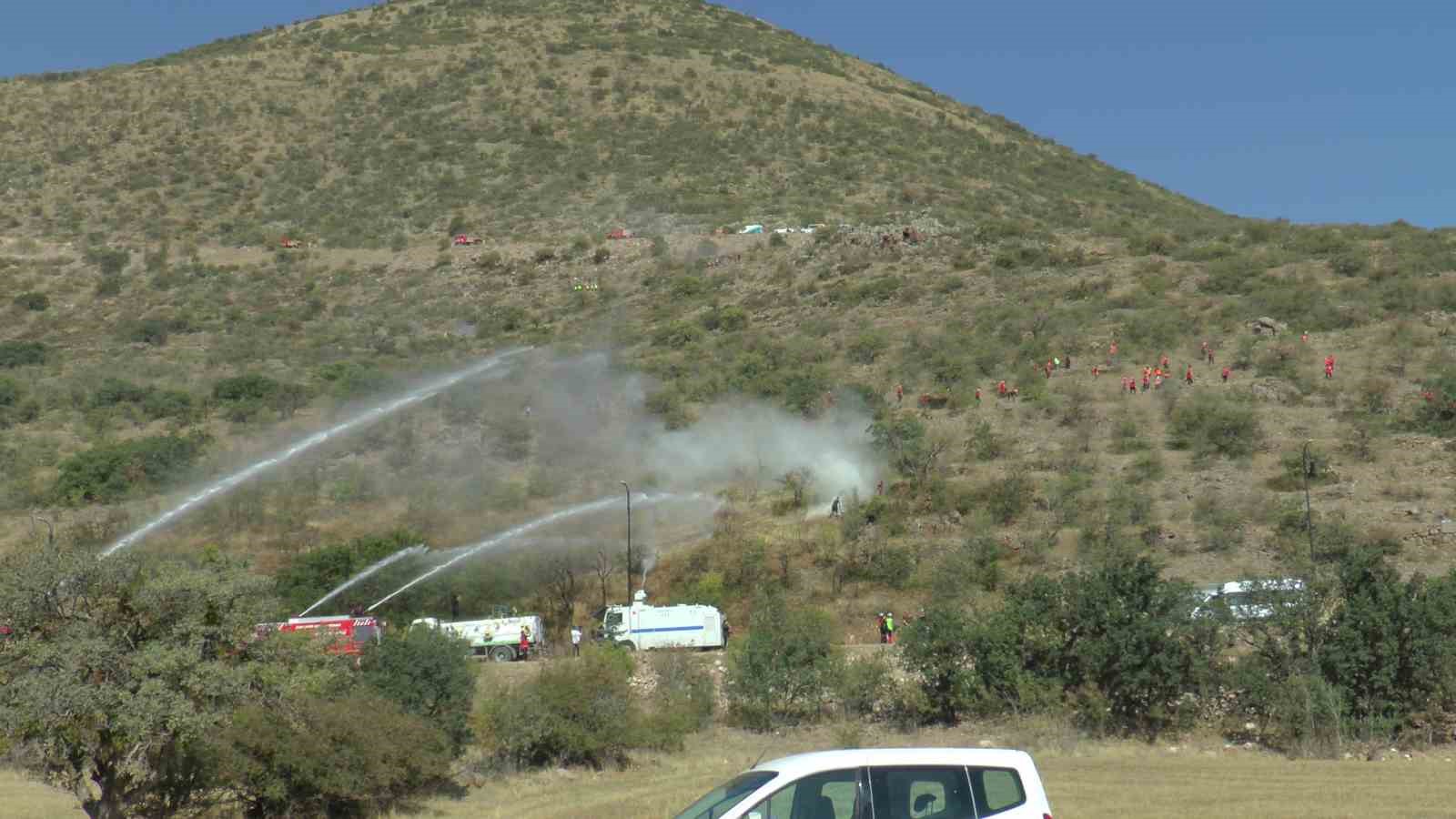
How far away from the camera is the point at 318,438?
5984 cm

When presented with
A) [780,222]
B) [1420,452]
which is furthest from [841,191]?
[1420,452]

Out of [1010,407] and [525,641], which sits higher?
[1010,407]

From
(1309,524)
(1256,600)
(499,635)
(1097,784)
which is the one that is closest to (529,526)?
(499,635)

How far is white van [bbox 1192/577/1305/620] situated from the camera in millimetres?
30000

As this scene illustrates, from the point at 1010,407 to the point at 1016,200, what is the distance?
45.5 m

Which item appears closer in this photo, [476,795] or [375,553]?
[476,795]

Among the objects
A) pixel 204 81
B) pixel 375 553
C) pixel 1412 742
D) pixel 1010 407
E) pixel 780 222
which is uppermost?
pixel 204 81

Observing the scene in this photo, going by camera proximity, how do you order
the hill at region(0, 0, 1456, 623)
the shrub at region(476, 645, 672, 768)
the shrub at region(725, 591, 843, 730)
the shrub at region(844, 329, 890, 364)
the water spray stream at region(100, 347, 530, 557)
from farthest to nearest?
the shrub at region(844, 329, 890, 364) → the water spray stream at region(100, 347, 530, 557) → the hill at region(0, 0, 1456, 623) → the shrub at region(725, 591, 843, 730) → the shrub at region(476, 645, 672, 768)

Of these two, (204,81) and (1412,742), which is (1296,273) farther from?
(204,81)

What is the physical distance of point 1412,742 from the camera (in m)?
27.8

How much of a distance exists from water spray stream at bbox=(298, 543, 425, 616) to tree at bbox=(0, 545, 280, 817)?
22.1 meters

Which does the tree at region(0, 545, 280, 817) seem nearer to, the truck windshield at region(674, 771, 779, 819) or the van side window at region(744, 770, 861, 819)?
the truck windshield at region(674, 771, 779, 819)

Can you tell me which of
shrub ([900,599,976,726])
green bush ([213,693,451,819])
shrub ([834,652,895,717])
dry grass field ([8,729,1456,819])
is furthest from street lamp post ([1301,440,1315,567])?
green bush ([213,693,451,819])

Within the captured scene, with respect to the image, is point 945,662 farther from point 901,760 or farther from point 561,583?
point 901,760
